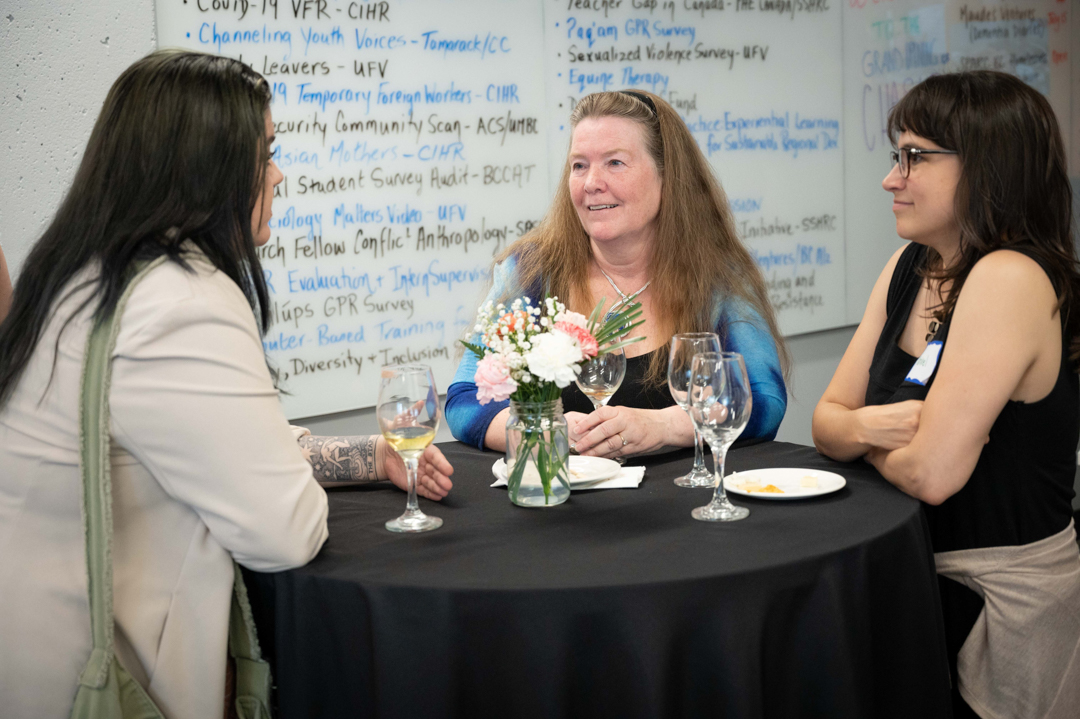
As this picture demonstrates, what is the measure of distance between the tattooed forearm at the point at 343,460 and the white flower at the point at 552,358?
0.41m

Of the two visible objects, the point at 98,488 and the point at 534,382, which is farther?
the point at 534,382

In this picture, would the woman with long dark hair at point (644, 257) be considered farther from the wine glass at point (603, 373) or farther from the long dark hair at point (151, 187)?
the long dark hair at point (151, 187)

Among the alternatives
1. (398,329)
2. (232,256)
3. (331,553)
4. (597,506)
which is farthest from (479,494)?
(398,329)

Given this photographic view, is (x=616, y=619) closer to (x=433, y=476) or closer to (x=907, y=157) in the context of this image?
(x=433, y=476)

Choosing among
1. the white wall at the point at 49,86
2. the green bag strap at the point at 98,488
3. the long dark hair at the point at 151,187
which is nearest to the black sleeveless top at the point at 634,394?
the long dark hair at the point at 151,187

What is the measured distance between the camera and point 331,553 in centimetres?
125

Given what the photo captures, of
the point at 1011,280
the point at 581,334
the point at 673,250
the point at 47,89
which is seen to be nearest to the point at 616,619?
the point at 581,334

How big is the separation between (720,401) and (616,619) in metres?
0.40

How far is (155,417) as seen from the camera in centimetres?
113

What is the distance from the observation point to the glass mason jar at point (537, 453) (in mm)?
1407

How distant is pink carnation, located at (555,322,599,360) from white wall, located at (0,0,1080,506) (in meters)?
1.58

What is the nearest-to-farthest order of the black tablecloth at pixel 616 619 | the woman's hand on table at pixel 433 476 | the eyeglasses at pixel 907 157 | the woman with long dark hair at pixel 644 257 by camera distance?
the black tablecloth at pixel 616 619
the woman's hand on table at pixel 433 476
the eyeglasses at pixel 907 157
the woman with long dark hair at pixel 644 257

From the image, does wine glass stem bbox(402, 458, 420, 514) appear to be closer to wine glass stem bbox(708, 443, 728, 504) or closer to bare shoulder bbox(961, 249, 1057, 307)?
wine glass stem bbox(708, 443, 728, 504)

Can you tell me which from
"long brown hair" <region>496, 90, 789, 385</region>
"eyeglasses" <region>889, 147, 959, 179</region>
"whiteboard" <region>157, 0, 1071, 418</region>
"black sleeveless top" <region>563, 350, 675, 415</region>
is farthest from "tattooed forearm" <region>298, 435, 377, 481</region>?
"whiteboard" <region>157, 0, 1071, 418</region>
